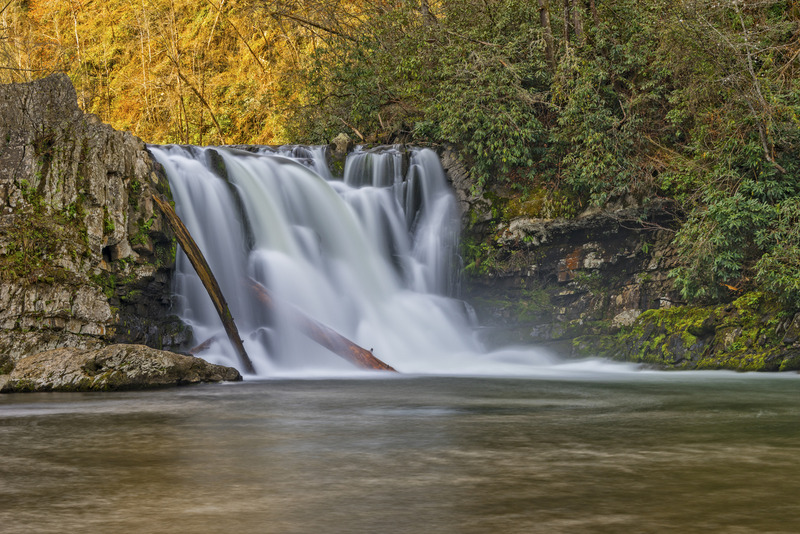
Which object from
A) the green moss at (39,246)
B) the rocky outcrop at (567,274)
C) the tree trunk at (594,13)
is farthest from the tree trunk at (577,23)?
the green moss at (39,246)

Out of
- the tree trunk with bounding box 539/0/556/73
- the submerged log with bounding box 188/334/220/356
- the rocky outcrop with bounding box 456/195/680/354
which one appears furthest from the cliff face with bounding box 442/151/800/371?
the submerged log with bounding box 188/334/220/356

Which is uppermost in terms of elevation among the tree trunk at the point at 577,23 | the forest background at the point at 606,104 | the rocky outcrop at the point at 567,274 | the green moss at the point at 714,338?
the tree trunk at the point at 577,23

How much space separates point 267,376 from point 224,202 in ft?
16.7

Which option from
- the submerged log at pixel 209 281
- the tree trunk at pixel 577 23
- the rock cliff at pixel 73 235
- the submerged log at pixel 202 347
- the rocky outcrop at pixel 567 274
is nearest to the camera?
the rock cliff at pixel 73 235

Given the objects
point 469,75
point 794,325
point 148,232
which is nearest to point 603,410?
point 794,325

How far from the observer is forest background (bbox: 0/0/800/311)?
14.0 meters

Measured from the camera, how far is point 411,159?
19.0 m

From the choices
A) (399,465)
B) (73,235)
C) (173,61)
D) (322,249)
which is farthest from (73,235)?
(173,61)

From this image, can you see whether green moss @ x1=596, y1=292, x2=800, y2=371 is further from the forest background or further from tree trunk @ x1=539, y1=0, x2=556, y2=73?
tree trunk @ x1=539, y1=0, x2=556, y2=73

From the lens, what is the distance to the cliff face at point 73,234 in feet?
36.8

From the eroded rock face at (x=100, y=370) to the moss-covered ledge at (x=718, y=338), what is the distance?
9.10 meters

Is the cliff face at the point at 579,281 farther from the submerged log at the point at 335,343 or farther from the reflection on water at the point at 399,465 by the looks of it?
the reflection on water at the point at 399,465

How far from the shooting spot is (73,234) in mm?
12125

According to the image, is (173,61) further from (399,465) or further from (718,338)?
(399,465)
